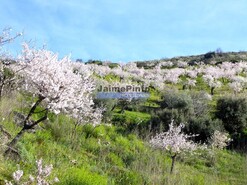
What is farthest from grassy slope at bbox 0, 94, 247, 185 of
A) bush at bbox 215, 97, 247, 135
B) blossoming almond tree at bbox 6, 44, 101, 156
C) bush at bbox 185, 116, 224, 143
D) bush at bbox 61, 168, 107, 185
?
bush at bbox 215, 97, 247, 135

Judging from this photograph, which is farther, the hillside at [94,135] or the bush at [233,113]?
the bush at [233,113]

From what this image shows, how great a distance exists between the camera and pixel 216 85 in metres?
58.7

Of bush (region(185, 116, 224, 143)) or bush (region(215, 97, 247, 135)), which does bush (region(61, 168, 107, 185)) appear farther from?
bush (region(215, 97, 247, 135))

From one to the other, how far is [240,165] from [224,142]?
4.52 m

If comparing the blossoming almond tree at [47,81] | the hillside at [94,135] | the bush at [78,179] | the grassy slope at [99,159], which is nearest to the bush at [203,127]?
the hillside at [94,135]

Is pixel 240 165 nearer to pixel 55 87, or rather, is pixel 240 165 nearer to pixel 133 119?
pixel 133 119

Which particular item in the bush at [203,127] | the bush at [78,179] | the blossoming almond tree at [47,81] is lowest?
the bush at [203,127]

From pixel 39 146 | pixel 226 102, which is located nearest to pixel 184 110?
pixel 226 102

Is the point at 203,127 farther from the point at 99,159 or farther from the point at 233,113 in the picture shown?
the point at 99,159

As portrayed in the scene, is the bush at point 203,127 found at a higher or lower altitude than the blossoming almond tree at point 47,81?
lower

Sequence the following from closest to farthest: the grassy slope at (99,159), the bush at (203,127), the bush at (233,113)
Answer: the grassy slope at (99,159) → the bush at (203,127) → the bush at (233,113)

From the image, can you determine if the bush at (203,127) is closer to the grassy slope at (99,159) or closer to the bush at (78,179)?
the grassy slope at (99,159)

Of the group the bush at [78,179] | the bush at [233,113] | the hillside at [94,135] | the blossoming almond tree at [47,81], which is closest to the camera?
the bush at [78,179]

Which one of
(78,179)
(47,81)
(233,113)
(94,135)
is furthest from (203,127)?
(78,179)
